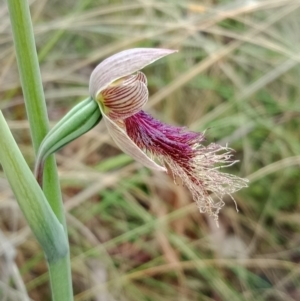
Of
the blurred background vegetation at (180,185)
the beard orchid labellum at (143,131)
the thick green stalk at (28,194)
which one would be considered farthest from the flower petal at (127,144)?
the blurred background vegetation at (180,185)

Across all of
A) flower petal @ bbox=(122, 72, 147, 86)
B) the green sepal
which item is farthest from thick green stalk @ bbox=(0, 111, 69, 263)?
flower petal @ bbox=(122, 72, 147, 86)

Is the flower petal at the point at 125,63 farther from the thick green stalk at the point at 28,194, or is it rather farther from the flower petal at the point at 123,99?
the thick green stalk at the point at 28,194

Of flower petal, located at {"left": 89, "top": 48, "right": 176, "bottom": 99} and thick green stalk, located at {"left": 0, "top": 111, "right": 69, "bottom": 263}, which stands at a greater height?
flower petal, located at {"left": 89, "top": 48, "right": 176, "bottom": 99}

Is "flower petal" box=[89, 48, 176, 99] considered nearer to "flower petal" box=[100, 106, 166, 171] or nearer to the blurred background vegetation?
"flower petal" box=[100, 106, 166, 171]

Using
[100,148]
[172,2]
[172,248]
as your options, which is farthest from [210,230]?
[172,2]

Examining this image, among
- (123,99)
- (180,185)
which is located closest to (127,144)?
(123,99)
